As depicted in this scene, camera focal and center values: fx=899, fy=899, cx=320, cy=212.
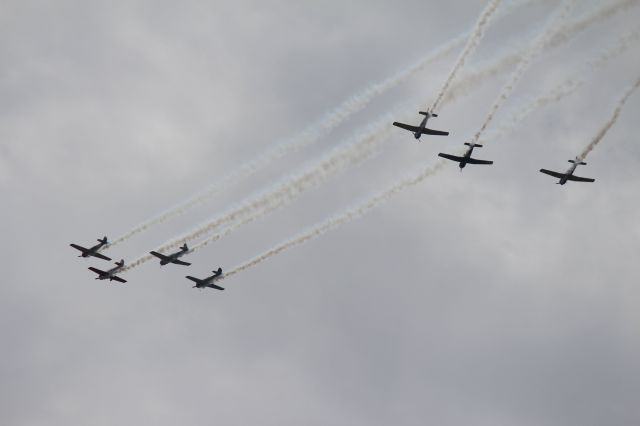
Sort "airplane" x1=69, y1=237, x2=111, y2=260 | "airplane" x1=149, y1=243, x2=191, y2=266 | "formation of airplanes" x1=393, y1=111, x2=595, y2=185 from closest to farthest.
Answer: "formation of airplanes" x1=393, y1=111, x2=595, y2=185, "airplane" x1=149, y1=243, x2=191, y2=266, "airplane" x1=69, y1=237, x2=111, y2=260

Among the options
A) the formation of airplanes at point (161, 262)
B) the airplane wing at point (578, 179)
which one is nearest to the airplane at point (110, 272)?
the formation of airplanes at point (161, 262)

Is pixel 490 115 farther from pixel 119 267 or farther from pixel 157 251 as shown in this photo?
pixel 119 267

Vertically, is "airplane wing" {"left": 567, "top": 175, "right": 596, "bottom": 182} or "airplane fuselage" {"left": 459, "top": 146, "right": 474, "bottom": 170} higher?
"airplane wing" {"left": 567, "top": 175, "right": 596, "bottom": 182}

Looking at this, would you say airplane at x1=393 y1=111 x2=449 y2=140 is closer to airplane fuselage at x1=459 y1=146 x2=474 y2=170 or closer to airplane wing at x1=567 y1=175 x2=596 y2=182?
airplane fuselage at x1=459 y1=146 x2=474 y2=170

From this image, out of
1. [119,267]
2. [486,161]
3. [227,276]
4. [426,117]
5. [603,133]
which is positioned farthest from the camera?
[119,267]

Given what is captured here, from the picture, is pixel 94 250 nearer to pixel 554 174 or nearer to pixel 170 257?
pixel 170 257

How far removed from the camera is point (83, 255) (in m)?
80.5

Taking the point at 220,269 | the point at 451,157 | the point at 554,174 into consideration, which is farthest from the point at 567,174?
the point at 220,269

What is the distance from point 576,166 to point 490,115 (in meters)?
12.3

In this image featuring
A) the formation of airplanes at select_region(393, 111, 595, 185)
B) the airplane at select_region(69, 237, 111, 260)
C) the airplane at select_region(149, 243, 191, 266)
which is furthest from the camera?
the airplane at select_region(69, 237, 111, 260)

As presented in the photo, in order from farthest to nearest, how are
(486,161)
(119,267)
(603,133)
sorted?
(119,267), (486,161), (603,133)

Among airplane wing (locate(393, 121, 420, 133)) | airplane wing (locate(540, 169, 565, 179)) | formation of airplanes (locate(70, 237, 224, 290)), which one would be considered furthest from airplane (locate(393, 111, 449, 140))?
formation of airplanes (locate(70, 237, 224, 290))

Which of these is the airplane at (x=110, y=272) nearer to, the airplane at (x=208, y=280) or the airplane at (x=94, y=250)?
the airplane at (x=94, y=250)

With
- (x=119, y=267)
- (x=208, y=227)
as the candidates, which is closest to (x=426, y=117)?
(x=208, y=227)
